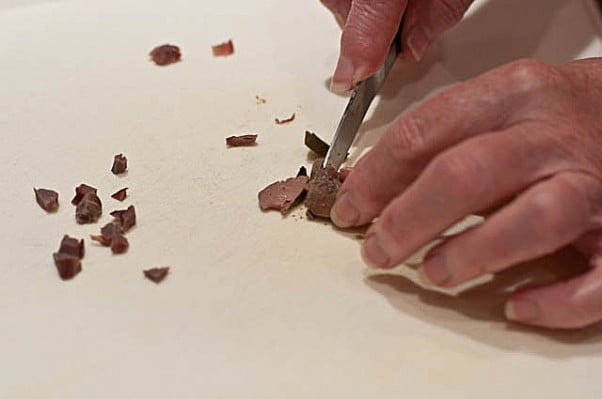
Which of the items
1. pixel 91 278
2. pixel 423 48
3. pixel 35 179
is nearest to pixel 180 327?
pixel 91 278

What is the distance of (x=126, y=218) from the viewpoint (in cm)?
122

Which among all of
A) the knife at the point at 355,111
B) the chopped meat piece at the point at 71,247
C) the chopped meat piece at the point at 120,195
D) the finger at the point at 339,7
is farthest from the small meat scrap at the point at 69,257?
the finger at the point at 339,7

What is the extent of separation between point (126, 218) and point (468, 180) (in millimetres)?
510

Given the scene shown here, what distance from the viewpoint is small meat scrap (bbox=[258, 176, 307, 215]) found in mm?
1239

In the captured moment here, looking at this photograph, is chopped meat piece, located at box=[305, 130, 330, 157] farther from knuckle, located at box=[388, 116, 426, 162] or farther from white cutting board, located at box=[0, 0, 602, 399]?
knuckle, located at box=[388, 116, 426, 162]

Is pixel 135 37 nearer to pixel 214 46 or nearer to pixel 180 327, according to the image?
pixel 214 46

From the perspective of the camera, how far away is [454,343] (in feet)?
3.44

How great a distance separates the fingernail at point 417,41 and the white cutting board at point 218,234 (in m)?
0.09

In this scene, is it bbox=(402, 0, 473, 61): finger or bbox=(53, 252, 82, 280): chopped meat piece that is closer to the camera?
bbox=(53, 252, 82, 280): chopped meat piece

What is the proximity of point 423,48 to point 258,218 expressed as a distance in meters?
0.43

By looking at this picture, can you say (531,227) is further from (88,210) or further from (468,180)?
(88,210)

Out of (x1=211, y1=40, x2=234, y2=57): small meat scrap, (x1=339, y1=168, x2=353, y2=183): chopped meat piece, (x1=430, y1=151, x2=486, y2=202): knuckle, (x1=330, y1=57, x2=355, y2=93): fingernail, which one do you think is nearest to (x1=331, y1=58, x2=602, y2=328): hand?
(x1=430, y1=151, x2=486, y2=202): knuckle

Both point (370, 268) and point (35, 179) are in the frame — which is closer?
point (370, 268)

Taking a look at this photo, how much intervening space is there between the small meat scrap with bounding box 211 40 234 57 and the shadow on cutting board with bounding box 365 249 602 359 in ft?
2.02
